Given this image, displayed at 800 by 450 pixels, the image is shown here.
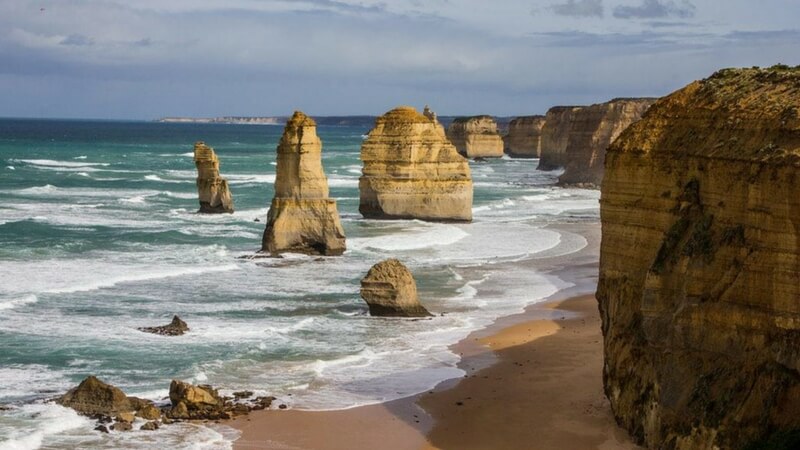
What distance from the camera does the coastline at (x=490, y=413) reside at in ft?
66.3

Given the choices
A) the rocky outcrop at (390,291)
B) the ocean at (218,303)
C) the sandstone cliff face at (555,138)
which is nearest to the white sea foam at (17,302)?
the ocean at (218,303)

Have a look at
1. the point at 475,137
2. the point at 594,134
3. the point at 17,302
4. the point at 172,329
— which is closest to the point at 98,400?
the point at 172,329

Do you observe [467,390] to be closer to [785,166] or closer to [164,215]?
[785,166]

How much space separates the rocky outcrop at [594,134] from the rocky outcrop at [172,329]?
56.7 m

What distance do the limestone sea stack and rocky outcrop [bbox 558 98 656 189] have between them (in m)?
42.5

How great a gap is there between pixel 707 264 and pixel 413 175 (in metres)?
38.7

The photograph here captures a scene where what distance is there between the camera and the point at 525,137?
451 ft

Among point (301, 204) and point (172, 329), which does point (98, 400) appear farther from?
point (301, 204)

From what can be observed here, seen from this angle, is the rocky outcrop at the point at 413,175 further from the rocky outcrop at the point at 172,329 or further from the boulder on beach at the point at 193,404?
the boulder on beach at the point at 193,404

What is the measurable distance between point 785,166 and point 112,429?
1216cm

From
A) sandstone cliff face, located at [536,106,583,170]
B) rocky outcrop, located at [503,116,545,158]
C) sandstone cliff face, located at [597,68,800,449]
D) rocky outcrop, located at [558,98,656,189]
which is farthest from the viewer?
rocky outcrop, located at [503,116,545,158]

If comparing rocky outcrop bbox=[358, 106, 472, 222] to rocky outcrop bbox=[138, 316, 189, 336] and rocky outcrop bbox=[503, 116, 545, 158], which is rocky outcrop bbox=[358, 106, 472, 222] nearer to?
rocky outcrop bbox=[138, 316, 189, 336]

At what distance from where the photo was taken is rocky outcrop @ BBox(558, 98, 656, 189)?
82.8 m

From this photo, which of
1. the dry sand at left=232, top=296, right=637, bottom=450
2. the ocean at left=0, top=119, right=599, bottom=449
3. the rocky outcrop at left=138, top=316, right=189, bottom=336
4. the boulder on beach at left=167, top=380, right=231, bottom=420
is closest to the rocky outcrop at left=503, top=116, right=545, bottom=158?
the ocean at left=0, top=119, right=599, bottom=449
